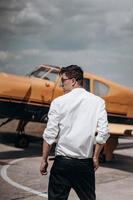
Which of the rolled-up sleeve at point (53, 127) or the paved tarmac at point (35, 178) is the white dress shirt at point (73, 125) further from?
the paved tarmac at point (35, 178)

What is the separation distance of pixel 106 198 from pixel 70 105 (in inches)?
146

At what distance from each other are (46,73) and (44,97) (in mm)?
906

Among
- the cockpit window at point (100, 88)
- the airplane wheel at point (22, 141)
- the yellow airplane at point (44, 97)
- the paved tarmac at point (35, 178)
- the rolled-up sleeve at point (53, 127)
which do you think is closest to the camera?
the rolled-up sleeve at point (53, 127)

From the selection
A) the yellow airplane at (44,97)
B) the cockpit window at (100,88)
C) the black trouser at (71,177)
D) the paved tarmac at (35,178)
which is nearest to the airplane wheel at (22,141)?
the yellow airplane at (44,97)

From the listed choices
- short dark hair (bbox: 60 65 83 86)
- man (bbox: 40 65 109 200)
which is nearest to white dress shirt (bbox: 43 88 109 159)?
man (bbox: 40 65 109 200)

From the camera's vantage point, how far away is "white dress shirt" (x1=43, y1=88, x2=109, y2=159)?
3.72 meters

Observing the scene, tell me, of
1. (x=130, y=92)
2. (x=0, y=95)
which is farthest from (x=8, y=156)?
(x=130, y=92)

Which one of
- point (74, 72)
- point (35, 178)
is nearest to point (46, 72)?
point (35, 178)

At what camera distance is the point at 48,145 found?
146 inches

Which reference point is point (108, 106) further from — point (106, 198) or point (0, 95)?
point (106, 198)

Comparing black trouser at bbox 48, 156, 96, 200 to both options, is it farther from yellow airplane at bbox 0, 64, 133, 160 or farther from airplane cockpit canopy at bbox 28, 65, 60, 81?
airplane cockpit canopy at bbox 28, 65, 60, 81

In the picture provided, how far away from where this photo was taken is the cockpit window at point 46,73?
13098 mm

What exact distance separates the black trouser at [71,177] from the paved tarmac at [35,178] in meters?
3.06

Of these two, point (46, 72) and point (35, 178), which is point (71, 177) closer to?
point (35, 178)
